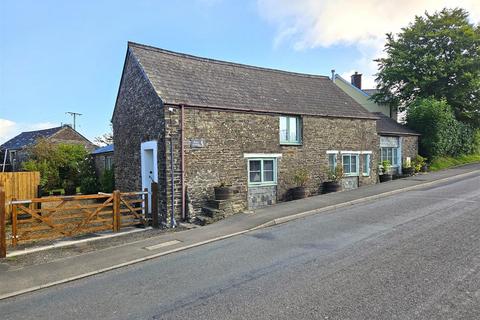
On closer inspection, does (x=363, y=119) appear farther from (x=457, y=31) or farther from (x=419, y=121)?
(x=457, y=31)

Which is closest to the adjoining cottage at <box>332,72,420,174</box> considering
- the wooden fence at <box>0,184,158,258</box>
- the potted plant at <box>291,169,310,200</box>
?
the potted plant at <box>291,169,310,200</box>

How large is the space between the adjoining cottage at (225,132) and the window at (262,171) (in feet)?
0.14

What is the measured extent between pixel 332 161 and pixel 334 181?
1336 millimetres

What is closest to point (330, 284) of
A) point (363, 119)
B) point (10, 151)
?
point (363, 119)

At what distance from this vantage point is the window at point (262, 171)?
14070 millimetres

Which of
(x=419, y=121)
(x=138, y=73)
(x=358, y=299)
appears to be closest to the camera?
(x=358, y=299)

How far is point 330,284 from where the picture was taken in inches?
219

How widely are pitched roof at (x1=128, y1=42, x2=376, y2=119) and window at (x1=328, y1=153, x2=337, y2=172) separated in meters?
2.06

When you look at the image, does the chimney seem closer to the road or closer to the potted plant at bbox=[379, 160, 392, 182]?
the potted plant at bbox=[379, 160, 392, 182]

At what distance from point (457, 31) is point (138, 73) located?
26.5 m

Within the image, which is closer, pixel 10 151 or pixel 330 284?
pixel 330 284

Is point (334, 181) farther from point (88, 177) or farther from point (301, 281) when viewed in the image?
point (88, 177)

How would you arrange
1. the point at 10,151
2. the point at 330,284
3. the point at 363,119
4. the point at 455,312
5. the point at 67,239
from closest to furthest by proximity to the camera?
the point at 455,312 → the point at 330,284 → the point at 67,239 → the point at 363,119 → the point at 10,151

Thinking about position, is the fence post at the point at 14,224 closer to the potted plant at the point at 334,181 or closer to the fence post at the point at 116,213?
the fence post at the point at 116,213
